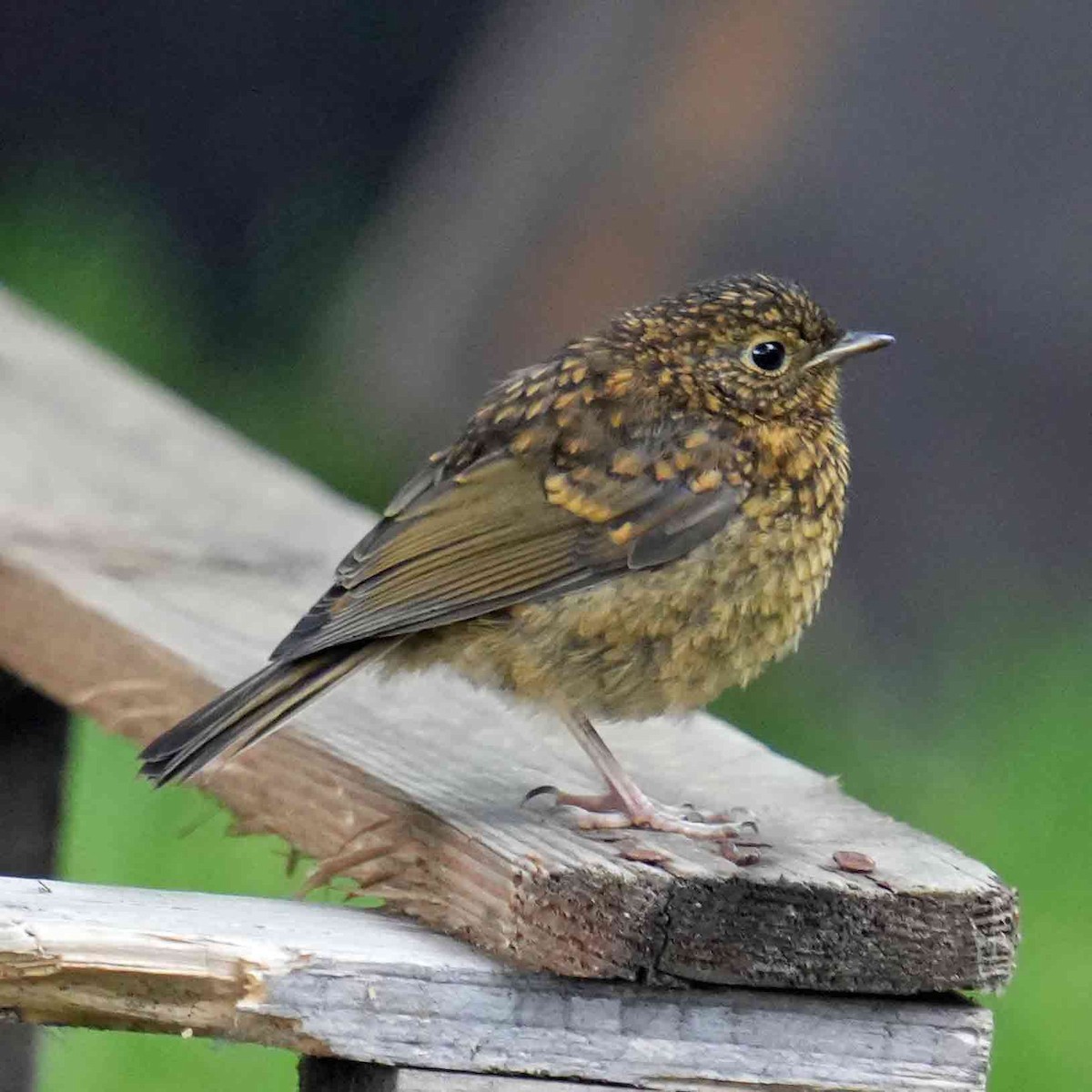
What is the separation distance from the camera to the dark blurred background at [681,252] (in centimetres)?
613

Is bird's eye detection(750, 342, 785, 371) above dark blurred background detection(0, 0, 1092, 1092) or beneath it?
beneath

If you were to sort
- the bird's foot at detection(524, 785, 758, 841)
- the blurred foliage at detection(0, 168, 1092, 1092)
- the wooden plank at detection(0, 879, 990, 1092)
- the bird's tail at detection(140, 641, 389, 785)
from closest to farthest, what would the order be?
the wooden plank at detection(0, 879, 990, 1092), the bird's foot at detection(524, 785, 758, 841), the bird's tail at detection(140, 641, 389, 785), the blurred foliage at detection(0, 168, 1092, 1092)

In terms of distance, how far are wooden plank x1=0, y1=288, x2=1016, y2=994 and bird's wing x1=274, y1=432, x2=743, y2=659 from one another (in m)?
0.14

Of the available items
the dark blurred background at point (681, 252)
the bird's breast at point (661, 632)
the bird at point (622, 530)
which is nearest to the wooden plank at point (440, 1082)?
the bird at point (622, 530)

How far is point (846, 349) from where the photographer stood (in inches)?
132

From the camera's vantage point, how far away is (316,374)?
7.80m

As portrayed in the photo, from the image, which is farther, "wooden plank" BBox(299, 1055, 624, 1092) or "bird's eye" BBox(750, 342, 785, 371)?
"bird's eye" BBox(750, 342, 785, 371)

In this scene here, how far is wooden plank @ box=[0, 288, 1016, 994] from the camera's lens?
2053 millimetres

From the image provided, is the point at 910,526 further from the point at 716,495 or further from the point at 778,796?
the point at 778,796

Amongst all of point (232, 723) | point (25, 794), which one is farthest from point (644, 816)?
point (25, 794)

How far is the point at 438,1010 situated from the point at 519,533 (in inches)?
44.3

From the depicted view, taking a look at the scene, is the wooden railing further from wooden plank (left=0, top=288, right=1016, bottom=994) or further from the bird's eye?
the bird's eye

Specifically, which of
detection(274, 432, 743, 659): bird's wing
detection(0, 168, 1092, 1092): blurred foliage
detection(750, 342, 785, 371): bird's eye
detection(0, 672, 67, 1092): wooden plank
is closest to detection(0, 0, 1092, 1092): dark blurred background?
detection(0, 168, 1092, 1092): blurred foliage

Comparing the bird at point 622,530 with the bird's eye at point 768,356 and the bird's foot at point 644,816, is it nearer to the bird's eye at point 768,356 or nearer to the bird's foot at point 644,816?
the bird's eye at point 768,356
